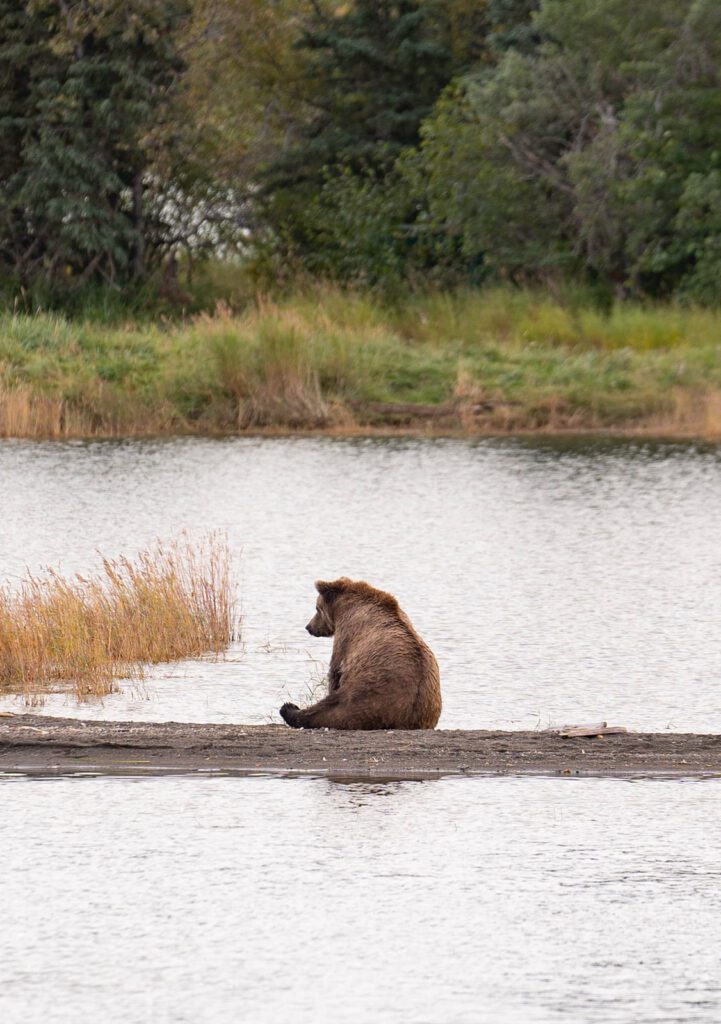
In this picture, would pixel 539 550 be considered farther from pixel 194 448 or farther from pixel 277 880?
pixel 277 880

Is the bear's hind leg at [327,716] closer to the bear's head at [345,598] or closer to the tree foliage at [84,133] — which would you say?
the bear's head at [345,598]

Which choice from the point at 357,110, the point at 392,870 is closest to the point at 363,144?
the point at 357,110

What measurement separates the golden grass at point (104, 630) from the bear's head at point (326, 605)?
2767 mm

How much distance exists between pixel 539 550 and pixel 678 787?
542 inches

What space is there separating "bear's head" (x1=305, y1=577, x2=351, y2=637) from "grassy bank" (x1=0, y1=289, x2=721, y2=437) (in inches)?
992

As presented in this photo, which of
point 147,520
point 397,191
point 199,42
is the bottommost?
point 147,520

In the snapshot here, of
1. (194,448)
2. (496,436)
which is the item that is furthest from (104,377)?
(496,436)

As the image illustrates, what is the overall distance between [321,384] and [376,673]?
27.8 meters

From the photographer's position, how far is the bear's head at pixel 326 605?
1069cm

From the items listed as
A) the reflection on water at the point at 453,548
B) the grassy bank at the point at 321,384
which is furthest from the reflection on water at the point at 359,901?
the grassy bank at the point at 321,384

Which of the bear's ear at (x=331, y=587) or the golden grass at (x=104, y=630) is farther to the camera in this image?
the golden grass at (x=104, y=630)

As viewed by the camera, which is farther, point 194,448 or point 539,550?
point 194,448

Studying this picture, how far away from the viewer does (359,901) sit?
760 cm

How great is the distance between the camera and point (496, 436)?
36500 millimetres
